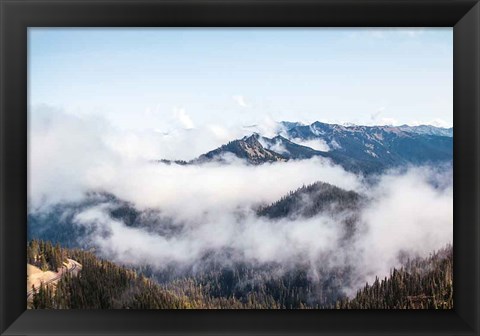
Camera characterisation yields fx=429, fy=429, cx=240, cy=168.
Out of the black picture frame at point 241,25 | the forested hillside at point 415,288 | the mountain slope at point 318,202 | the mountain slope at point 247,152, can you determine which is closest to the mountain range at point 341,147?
the mountain slope at point 247,152

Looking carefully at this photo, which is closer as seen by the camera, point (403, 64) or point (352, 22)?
point (352, 22)

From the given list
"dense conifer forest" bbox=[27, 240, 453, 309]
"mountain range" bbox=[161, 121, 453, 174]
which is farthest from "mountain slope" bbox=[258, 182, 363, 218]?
"dense conifer forest" bbox=[27, 240, 453, 309]

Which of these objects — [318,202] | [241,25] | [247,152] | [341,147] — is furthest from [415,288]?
[241,25]

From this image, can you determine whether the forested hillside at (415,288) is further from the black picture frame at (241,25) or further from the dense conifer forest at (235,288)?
the black picture frame at (241,25)

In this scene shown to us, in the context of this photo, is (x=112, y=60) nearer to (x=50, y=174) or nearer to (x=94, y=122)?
(x=94, y=122)

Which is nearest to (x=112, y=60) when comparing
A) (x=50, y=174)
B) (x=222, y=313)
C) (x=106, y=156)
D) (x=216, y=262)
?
(x=106, y=156)

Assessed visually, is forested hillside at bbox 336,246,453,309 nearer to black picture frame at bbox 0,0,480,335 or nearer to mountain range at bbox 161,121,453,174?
black picture frame at bbox 0,0,480,335

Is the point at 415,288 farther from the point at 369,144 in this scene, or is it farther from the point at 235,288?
the point at 235,288

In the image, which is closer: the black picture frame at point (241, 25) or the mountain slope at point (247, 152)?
the black picture frame at point (241, 25)
